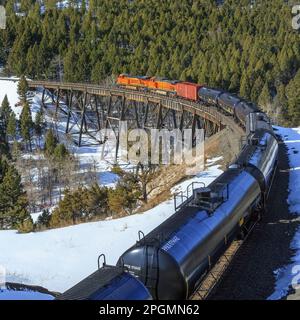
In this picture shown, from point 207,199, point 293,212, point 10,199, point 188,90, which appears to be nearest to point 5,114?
point 188,90

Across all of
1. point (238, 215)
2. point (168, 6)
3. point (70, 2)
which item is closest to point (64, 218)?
point (238, 215)

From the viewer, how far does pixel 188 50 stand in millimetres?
82375

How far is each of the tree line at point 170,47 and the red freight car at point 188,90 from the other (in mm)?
15861

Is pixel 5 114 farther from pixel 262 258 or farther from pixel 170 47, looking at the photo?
pixel 262 258

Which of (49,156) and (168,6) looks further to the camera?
(168,6)

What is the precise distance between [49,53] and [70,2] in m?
51.1

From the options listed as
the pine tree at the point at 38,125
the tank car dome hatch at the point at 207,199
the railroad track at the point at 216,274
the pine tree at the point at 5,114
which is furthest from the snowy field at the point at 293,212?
the pine tree at the point at 5,114

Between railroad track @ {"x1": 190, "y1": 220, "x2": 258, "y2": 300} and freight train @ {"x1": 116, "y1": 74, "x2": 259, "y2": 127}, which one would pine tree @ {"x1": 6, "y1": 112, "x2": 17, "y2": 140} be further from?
railroad track @ {"x1": 190, "y1": 220, "x2": 258, "y2": 300}

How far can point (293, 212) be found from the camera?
57.2 ft

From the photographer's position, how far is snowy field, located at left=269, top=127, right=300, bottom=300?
12.1m

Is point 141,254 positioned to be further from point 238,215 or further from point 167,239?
point 238,215

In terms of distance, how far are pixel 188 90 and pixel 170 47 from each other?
40806 mm

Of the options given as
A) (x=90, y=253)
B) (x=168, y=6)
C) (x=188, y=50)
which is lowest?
Answer: (x=90, y=253)

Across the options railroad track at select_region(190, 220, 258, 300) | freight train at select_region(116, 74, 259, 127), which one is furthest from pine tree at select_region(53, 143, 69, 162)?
railroad track at select_region(190, 220, 258, 300)
